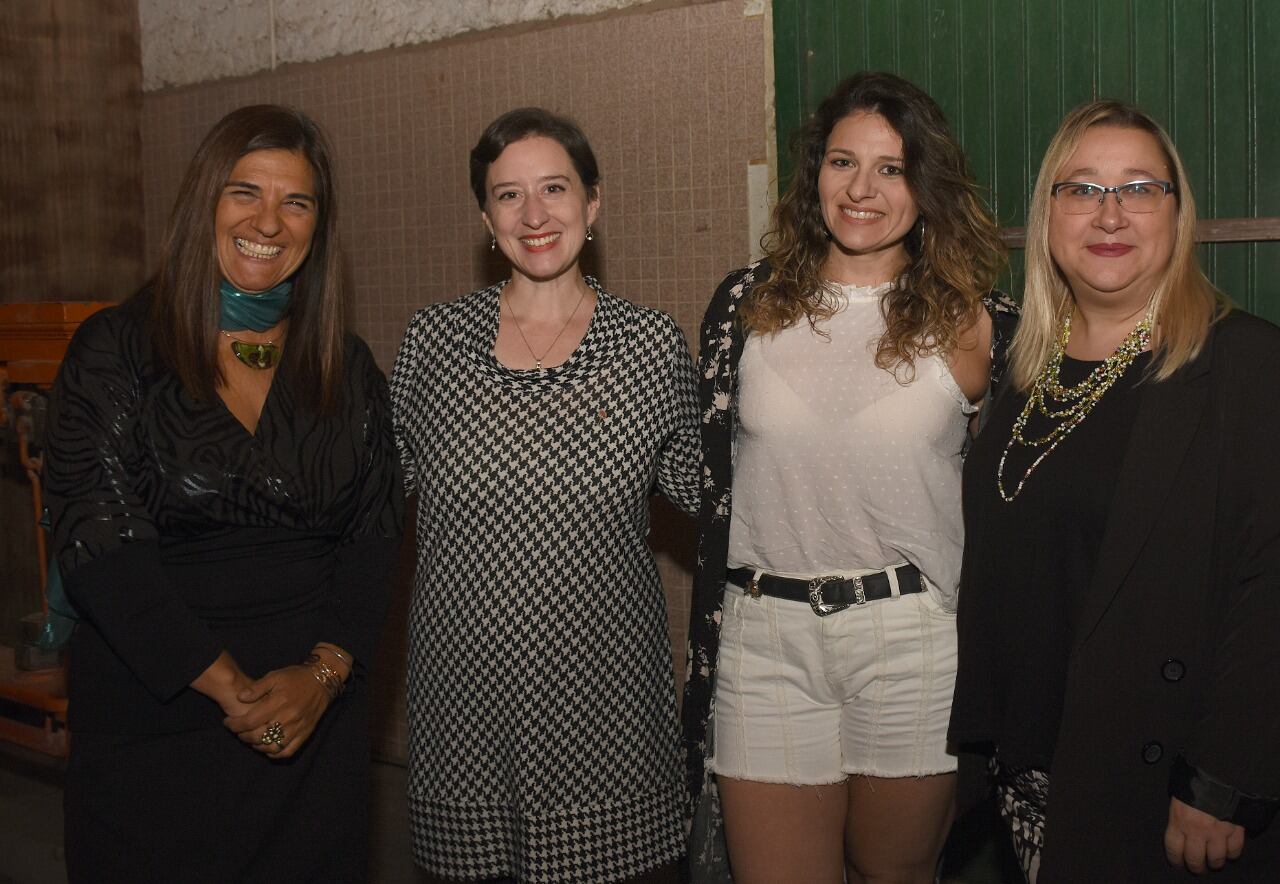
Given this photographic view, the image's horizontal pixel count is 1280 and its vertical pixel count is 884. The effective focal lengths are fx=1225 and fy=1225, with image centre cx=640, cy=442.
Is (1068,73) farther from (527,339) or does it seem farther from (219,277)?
(219,277)

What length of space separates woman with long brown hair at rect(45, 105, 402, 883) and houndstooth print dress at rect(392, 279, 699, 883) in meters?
0.19

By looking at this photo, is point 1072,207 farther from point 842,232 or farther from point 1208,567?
point 1208,567

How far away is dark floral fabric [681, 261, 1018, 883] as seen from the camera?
2.25 metres

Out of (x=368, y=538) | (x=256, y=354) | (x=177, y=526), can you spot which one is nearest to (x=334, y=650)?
(x=368, y=538)

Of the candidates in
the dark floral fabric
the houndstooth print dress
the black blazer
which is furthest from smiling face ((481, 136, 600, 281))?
the black blazer

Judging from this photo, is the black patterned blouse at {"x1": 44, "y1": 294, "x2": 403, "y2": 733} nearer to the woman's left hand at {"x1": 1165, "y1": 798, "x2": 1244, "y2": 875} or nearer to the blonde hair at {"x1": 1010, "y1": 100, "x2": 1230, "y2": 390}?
the blonde hair at {"x1": 1010, "y1": 100, "x2": 1230, "y2": 390}

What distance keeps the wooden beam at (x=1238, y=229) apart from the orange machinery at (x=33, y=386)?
9.29 ft

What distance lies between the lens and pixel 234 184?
194 centimetres

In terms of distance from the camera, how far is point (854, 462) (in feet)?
6.96

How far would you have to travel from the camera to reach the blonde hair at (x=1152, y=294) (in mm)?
1830

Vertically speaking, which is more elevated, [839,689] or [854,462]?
[854,462]

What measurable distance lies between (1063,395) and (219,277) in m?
1.36

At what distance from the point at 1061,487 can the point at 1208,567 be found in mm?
239

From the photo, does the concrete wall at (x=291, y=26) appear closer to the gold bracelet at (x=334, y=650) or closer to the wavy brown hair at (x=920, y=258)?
the wavy brown hair at (x=920, y=258)
